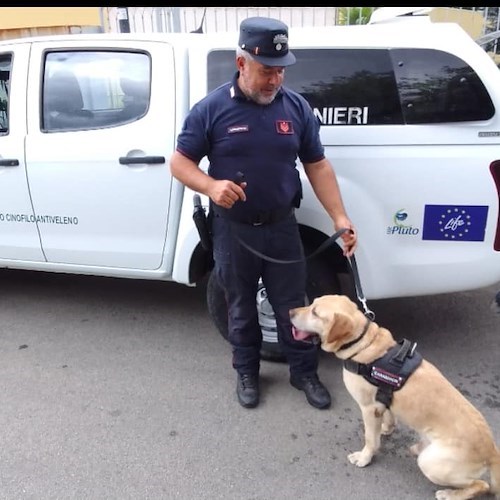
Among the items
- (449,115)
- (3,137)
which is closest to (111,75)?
(3,137)

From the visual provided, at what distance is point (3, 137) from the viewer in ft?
11.2

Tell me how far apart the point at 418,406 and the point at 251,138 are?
1332 mm

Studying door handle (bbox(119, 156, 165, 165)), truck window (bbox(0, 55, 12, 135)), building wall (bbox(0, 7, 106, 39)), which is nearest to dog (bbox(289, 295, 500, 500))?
door handle (bbox(119, 156, 165, 165))

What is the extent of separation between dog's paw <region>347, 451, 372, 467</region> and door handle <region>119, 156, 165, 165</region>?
181cm

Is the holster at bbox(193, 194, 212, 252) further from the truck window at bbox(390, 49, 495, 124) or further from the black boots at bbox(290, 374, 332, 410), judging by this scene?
the truck window at bbox(390, 49, 495, 124)

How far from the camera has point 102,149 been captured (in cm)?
317

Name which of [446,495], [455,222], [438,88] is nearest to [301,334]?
[446,495]

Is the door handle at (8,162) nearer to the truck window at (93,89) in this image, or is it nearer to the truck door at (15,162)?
the truck door at (15,162)

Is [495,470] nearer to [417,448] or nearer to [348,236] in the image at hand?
[417,448]

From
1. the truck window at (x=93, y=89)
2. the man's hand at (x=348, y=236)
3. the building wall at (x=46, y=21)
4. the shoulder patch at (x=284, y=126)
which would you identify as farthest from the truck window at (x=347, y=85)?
the building wall at (x=46, y=21)

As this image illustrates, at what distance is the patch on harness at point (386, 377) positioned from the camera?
2.28 metres

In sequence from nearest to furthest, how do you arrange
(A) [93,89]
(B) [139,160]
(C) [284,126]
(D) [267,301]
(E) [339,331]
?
1. (E) [339,331]
2. (C) [284,126]
3. (B) [139,160]
4. (D) [267,301]
5. (A) [93,89]

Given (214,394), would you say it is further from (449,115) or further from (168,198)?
(449,115)

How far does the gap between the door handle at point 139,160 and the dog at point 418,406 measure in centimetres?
120
